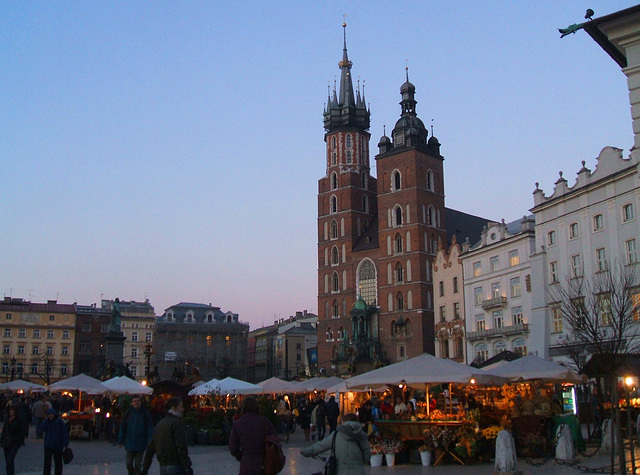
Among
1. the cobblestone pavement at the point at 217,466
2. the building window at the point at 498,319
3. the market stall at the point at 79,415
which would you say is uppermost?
the building window at the point at 498,319

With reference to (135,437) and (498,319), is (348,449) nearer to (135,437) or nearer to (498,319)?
(135,437)

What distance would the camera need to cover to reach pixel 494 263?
48.5 metres

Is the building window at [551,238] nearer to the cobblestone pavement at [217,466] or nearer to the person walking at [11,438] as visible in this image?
the cobblestone pavement at [217,466]

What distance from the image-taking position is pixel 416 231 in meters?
64.4

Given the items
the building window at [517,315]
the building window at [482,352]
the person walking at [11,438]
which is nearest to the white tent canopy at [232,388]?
the person walking at [11,438]

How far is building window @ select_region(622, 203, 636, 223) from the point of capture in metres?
34.2

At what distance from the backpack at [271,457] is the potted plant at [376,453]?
8.77 metres

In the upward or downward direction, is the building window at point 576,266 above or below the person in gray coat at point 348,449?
above

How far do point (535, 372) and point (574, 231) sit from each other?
20.4m

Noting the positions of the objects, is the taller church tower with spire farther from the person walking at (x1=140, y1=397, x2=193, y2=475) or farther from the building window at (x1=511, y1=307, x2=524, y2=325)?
the person walking at (x1=140, y1=397, x2=193, y2=475)

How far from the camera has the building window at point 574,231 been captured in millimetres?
37781

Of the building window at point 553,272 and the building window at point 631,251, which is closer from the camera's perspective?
the building window at point 631,251

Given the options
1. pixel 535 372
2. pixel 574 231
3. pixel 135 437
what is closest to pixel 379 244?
pixel 574 231

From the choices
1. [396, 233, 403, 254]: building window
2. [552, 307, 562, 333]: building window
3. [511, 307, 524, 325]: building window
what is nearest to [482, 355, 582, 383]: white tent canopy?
[552, 307, 562, 333]: building window
